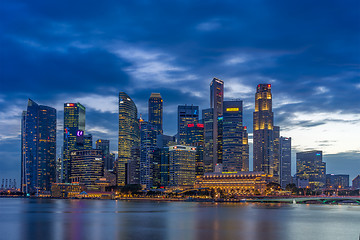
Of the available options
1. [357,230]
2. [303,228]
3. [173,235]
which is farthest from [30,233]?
[357,230]

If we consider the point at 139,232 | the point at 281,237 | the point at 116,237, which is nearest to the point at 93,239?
the point at 116,237

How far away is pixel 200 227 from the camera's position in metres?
92.2

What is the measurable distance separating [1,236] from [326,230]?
62225 mm

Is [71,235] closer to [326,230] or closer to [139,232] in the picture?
[139,232]

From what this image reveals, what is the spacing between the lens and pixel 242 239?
72750 millimetres

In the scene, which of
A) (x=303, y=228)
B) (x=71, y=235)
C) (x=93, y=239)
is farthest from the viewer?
(x=303, y=228)

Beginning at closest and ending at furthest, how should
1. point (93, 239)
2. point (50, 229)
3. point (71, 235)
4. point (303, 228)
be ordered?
1. point (93, 239)
2. point (71, 235)
3. point (50, 229)
4. point (303, 228)

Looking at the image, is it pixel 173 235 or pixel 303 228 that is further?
pixel 303 228

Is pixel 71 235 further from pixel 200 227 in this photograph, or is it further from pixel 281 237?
pixel 281 237

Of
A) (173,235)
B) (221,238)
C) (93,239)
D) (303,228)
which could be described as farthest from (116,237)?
(303,228)

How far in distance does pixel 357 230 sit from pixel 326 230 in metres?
6.19

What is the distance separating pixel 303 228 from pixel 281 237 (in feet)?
62.9

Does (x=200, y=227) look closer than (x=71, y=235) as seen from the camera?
No

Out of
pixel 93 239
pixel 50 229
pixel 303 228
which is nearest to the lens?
pixel 93 239
